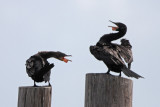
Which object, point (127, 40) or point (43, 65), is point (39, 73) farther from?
point (127, 40)

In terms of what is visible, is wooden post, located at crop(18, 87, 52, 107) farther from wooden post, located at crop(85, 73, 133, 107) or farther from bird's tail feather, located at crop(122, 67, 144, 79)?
bird's tail feather, located at crop(122, 67, 144, 79)

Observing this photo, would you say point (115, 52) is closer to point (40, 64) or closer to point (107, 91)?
point (40, 64)

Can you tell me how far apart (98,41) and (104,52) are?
0.77 meters

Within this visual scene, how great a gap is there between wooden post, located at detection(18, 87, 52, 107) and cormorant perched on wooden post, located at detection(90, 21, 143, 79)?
5.08 feet

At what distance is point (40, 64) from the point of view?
6332 mm

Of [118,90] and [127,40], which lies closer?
[118,90]

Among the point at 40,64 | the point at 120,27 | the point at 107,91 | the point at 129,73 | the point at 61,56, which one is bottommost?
the point at 107,91

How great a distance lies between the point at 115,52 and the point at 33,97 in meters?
2.30

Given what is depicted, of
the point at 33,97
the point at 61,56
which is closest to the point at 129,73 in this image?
the point at 61,56

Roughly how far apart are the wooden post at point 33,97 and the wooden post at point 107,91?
1.91 feet

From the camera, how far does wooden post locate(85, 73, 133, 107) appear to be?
14.5 feet

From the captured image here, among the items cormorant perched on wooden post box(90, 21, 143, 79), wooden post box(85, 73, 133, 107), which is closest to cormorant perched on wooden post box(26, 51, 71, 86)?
cormorant perched on wooden post box(90, 21, 143, 79)

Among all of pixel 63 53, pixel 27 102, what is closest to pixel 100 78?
pixel 27 102

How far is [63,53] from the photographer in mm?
6133
